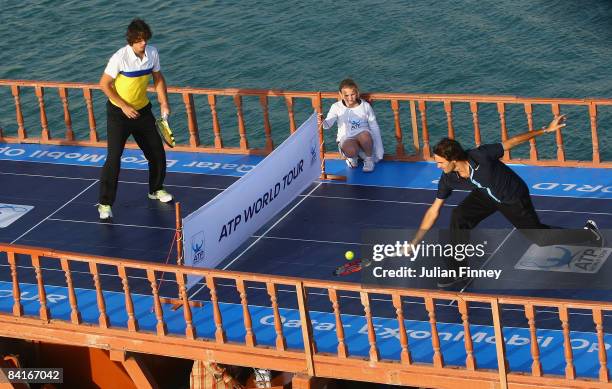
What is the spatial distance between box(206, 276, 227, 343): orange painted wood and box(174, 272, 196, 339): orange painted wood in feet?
0.81

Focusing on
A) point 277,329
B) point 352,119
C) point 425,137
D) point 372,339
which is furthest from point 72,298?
point 425,137

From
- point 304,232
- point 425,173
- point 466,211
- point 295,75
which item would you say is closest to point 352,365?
point 466,211

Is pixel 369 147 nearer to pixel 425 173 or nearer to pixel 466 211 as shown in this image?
pixel 425 173

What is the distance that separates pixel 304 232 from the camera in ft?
54.5

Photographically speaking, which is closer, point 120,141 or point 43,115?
point 120,141

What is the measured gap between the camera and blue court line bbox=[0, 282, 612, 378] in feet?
45.1

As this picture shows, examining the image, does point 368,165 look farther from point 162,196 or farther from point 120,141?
point 120,141

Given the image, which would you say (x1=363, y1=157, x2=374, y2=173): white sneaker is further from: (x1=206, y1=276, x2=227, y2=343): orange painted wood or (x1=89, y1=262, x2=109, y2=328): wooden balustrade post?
(x1=89, y1=262, x2=109, y2=328): wooden balustrade post

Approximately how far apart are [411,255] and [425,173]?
244 centimetres

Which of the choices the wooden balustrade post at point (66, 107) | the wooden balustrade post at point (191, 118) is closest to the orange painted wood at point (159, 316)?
the wooden balustrade post at point (191, 118)

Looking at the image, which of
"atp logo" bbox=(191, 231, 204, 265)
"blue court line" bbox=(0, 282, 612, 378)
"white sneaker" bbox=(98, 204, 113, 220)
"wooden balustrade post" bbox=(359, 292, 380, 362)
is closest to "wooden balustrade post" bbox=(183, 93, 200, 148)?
"white sneaker" bbox=(98, 204, 113, 220)

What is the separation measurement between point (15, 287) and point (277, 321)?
2.89 meters

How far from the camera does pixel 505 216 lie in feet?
47.9

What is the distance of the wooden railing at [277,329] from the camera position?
521 inches
